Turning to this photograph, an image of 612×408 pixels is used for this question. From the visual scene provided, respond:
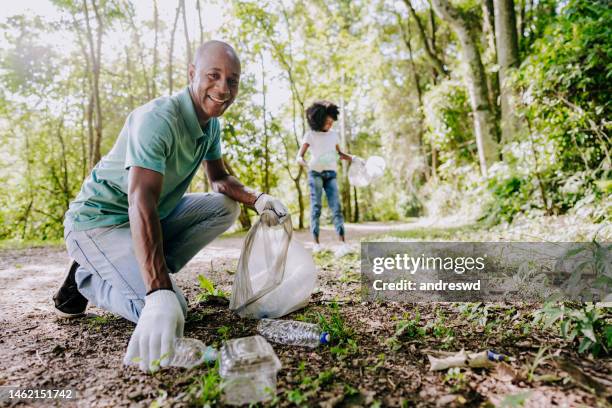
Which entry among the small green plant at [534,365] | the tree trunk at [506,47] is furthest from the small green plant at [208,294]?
the tree trunk at [506,47]

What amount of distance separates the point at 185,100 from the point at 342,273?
190cm

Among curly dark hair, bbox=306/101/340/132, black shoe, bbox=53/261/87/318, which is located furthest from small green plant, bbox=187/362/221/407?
curly dark hair, bbox=306/101/340/132

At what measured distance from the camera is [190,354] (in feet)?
4.69

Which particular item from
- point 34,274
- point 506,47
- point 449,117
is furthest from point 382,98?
point 34,274

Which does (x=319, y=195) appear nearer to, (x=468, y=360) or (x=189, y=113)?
(x=189, y=113)

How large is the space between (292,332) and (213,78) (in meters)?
1.39

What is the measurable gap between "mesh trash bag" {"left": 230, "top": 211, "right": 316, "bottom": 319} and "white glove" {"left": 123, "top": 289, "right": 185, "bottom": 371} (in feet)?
1.74

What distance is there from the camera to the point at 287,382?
126 cm

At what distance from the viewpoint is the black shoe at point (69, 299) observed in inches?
82.0

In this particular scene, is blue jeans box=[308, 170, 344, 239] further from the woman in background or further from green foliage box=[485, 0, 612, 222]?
green foliage box=[485, 0, 612, 222]

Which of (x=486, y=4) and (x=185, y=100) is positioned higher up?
(x=486, y=4)

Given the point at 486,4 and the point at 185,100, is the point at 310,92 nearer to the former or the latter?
the point at 486,4

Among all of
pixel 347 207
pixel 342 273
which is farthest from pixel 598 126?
pixel 347 207

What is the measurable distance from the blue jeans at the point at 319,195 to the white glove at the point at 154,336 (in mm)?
3199
